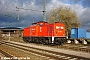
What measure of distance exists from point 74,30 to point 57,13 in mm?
17264

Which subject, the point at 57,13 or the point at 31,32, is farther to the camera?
the point at 57,13

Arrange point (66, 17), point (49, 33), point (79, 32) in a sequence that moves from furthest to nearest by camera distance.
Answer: point (66, 17)
point (79, 32)
point (49, 33)

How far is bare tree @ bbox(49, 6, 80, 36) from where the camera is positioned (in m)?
51.0

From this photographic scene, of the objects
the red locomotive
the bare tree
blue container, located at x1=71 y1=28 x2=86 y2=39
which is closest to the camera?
the red locomotive

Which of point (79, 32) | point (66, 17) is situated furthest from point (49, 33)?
point (66, 17)

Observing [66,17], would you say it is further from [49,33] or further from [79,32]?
[49,33]

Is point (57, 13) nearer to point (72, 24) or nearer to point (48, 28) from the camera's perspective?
point (72, 24)

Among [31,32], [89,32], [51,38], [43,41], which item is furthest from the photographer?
[89,32]

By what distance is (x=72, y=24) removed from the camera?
51312mm

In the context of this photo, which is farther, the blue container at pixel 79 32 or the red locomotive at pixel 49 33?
the blue container at pixel 79 32

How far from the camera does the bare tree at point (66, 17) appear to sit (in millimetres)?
51022

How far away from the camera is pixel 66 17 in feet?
171

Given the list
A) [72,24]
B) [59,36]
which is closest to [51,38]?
[59,36]

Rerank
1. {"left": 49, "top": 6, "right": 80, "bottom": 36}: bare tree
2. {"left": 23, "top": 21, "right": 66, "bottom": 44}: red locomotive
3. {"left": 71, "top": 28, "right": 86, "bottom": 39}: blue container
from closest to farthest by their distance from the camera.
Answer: {"left": 23, "top": 21, "right": 66, "bottom": 44}: red locomotive
{"left": 71, "top": 28, "right": 86, "bottom": 39}: blue container
{"left": 49, "top": 6, "right": 80, "bottom": 36}: bare tree
